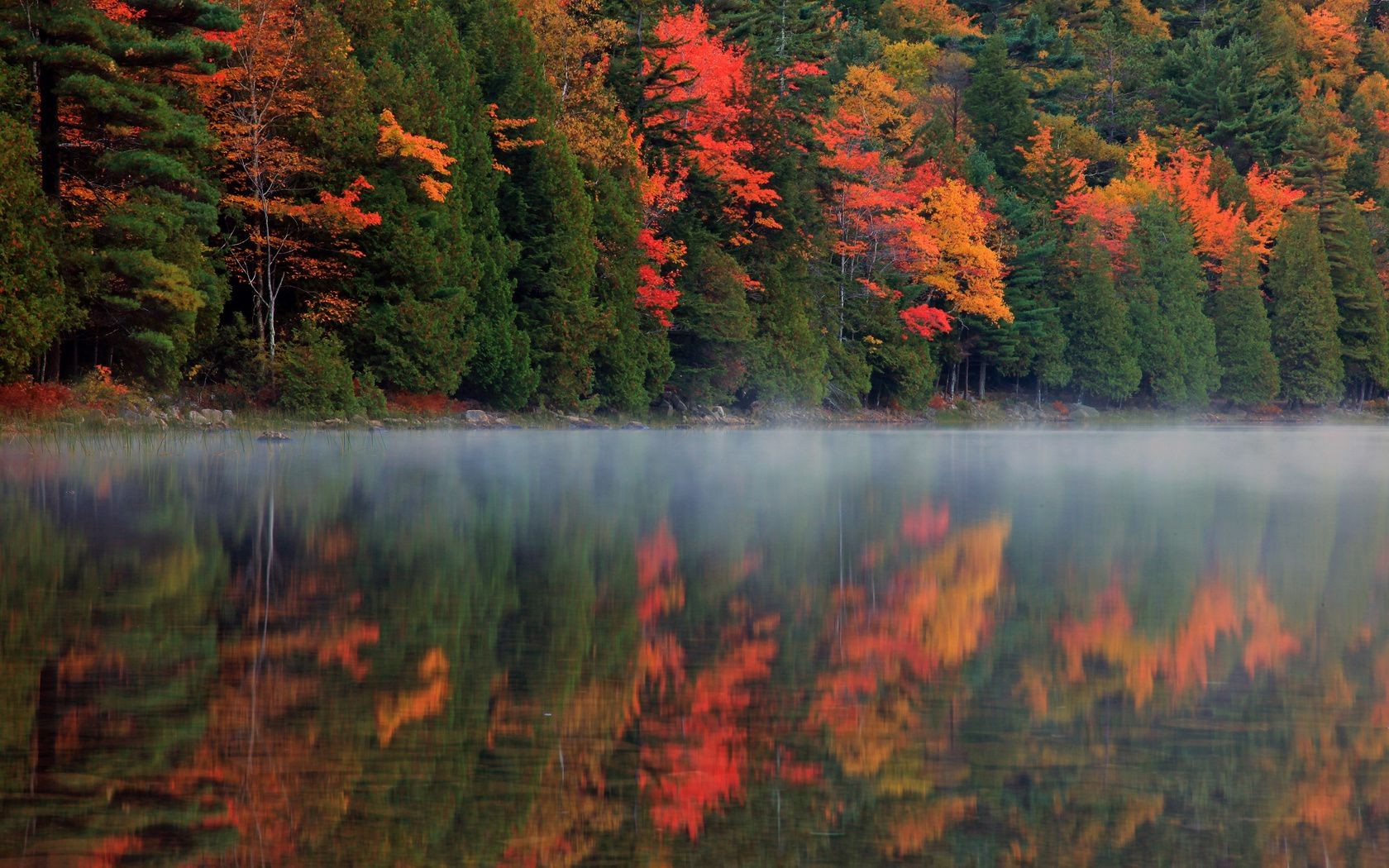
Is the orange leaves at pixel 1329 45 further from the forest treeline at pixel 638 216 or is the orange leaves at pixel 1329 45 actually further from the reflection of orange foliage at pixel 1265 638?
the reflection of orange foliage at pixel 1265 638

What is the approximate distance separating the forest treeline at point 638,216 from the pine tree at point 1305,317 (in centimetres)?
21

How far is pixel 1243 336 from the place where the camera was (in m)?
93.7

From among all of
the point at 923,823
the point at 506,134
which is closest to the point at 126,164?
the point at 506,134

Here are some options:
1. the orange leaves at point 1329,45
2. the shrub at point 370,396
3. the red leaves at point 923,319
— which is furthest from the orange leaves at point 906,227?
the orange leaves at point 1329,45

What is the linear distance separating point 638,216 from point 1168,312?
151 ft

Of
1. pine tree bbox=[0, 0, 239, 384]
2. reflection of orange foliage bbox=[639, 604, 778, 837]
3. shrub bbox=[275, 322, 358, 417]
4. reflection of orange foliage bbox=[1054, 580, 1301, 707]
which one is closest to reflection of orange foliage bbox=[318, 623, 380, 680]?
reflection of orange foliage bbox=[639, 604, 778, 837]

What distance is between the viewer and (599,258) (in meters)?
50.1

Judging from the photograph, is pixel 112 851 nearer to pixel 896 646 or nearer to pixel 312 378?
pixel 896 646

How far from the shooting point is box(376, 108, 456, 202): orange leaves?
39.5 metres

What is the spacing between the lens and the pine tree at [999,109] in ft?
302

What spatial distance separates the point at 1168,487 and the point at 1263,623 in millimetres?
13514

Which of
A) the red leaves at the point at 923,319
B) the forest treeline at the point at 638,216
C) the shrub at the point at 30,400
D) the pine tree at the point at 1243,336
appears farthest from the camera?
the pine tree at the point at 1243,336

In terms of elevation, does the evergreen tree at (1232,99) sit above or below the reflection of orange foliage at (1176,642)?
above

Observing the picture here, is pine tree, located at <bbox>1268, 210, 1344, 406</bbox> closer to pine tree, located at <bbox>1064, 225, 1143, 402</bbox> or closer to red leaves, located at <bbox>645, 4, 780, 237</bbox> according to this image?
pine tree, located at <bbox>1064, 225, 1143, 402</bbox>
